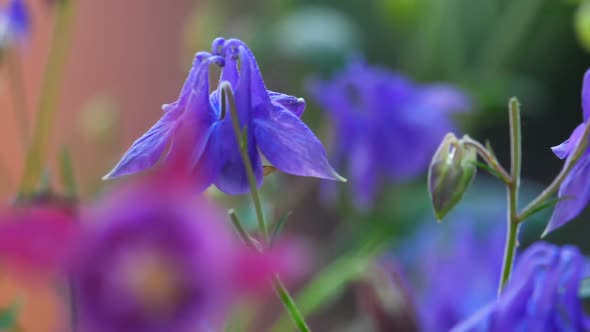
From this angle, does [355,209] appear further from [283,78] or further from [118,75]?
[118,75]

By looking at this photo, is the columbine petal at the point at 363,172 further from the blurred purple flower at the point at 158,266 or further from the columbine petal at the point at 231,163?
the blurred purple flower at the point at 158,266

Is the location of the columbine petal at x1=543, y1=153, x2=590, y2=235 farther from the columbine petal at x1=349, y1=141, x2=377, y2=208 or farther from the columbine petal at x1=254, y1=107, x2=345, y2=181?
the columbine petal at x1=349, y1=141, x2=377, y2=208

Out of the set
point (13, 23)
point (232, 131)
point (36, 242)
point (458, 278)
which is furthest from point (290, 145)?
point (13, 23)

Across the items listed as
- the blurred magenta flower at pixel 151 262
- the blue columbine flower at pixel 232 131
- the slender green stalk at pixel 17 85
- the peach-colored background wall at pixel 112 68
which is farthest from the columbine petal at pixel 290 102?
the peach-colored background wall at pixel 112 68

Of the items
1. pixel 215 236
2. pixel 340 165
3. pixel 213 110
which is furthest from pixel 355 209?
pixel 215 236

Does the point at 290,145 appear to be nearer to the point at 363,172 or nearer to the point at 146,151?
the point at 146,151

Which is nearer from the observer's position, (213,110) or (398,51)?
(213,110)

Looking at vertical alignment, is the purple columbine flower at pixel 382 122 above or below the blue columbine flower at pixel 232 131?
below
